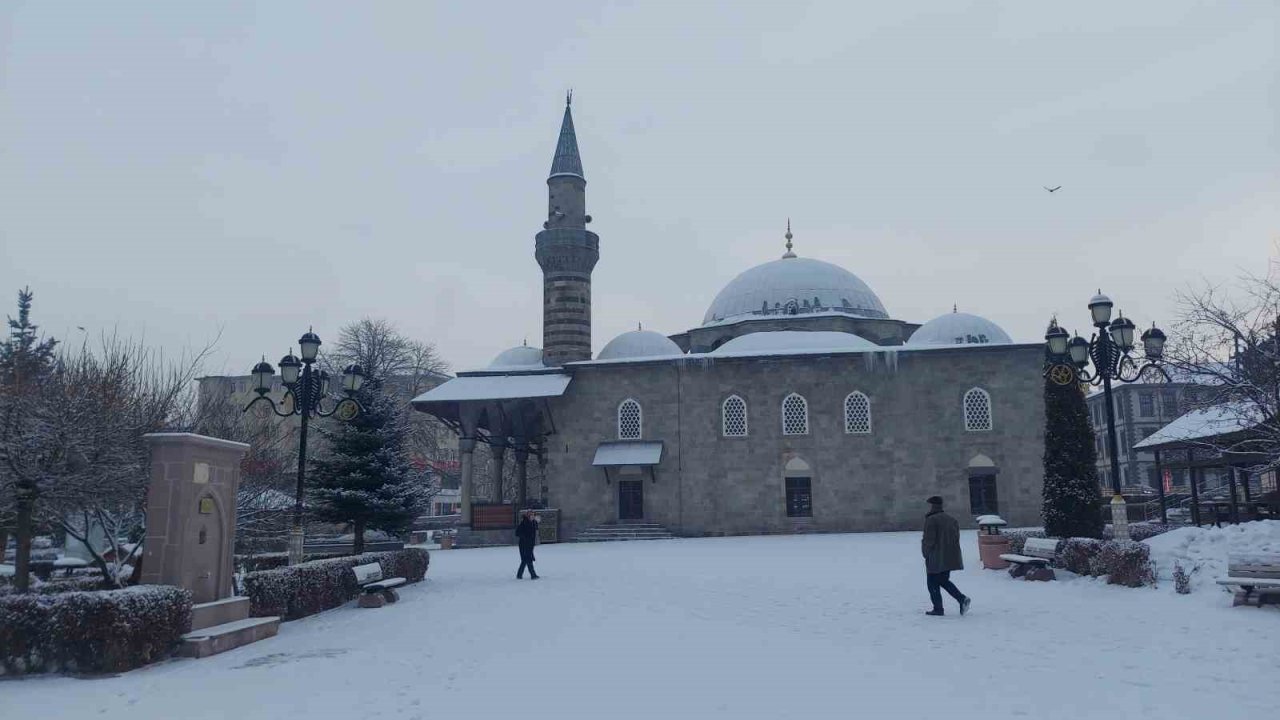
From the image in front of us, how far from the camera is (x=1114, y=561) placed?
36.0 feet

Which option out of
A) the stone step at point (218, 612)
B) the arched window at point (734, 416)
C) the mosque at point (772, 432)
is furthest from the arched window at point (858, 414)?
the stone step at point (218, 612)

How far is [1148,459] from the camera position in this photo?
5228 centimetres

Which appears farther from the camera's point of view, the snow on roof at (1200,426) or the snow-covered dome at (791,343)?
the snow-covered dome at (791,343)

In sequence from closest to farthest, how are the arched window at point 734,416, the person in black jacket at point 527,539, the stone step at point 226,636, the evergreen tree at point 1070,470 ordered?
the stone step at point 226,636 → the evergreen tree at point 1070,470 → the person in black jacket at point 527,539 → the arched window at point 734,416

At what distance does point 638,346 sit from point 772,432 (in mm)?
6781

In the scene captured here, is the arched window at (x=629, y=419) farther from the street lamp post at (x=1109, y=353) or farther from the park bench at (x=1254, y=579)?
the park bench at (x=1254, y=579)

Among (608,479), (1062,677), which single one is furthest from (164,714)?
(608,479)

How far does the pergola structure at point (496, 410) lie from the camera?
90.6 ft

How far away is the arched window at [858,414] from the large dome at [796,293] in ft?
22.7

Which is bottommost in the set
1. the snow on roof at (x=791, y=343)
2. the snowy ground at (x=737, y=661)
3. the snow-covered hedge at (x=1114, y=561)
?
the snowy ground at (x=737, y=661)

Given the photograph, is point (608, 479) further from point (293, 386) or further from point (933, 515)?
point (933, 515)

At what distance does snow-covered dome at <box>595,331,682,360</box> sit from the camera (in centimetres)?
3161

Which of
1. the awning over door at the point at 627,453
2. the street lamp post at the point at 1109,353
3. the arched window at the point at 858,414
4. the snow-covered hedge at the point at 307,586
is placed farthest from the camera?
the arched window at the point at 858,414

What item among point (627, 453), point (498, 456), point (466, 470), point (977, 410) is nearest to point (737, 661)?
point (627, 453)
